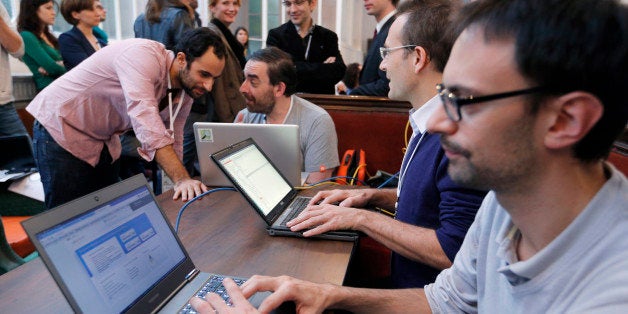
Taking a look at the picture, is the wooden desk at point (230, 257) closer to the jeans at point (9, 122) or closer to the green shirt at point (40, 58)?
the jeans at point (9, 122)

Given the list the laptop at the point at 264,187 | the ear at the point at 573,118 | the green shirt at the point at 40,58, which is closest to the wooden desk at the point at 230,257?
the laptop at the point at 264,187

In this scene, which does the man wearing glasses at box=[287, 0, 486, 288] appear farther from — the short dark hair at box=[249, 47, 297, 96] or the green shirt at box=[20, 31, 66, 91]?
the green shirt at box=[20, 31, 66, 91]

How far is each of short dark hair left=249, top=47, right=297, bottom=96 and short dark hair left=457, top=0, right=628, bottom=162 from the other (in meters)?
1.71

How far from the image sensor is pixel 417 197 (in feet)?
4.33

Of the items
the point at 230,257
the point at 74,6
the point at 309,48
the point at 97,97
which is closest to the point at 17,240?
the point at 97,97

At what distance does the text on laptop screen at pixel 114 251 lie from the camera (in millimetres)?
742

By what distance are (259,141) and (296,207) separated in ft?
1.26

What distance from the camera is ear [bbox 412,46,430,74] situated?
144 cm

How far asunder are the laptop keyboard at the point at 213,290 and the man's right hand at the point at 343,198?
0.51 metres

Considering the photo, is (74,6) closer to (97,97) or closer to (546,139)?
(97,97)

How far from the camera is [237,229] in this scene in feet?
4.48

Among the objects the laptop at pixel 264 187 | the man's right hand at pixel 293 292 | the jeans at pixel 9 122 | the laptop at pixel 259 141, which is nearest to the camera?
the man's right hand at pixel 293 292

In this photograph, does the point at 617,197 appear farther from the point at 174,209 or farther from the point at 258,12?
the point at 258,12

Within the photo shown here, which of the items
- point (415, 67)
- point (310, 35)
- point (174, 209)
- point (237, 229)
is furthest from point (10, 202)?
point (310, 35)
